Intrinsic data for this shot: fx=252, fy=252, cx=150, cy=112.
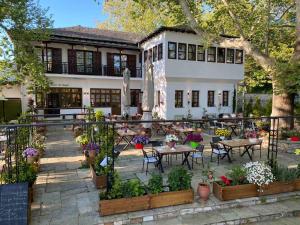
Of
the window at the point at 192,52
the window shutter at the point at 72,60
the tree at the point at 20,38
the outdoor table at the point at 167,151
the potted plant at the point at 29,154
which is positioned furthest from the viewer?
the window shutter at the point at 72,60

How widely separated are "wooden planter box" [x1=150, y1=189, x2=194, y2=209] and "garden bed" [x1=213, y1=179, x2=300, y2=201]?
72 cm

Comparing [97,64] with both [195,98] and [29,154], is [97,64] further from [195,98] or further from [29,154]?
[29,154]

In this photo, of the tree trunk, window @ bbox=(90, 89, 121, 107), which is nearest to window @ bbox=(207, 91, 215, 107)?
window @ bbox=(90, 89, 121, 107)

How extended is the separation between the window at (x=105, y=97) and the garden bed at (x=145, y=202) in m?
17.6

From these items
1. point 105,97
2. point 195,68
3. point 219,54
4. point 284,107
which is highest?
point 219,54

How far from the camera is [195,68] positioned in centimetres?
1978

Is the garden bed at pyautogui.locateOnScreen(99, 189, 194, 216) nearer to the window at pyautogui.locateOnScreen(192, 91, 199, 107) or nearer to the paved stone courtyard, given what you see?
the paved stone courtyard

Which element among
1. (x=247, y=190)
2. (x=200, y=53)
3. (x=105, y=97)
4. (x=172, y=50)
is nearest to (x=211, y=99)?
(x=200, y=53)

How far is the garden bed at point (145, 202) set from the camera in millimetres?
5055

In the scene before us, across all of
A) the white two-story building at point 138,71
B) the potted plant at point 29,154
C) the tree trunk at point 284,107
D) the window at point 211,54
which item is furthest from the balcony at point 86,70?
the potted plant at point 29,154

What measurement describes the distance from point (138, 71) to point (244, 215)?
761 inches

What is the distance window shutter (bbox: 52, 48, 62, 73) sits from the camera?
2070cm

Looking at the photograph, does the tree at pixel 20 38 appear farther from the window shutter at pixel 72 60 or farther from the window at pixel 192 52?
the window at pixel 192 52

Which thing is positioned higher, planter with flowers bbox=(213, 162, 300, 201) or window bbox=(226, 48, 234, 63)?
window bbox=(226, 48, 234, 63)
